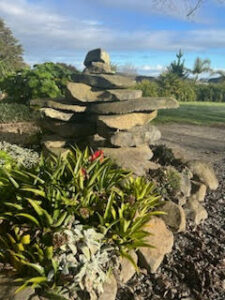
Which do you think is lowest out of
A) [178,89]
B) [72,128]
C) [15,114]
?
[178,89]

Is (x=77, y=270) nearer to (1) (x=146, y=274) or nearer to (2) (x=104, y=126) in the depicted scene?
(1) (x=146, y=274)

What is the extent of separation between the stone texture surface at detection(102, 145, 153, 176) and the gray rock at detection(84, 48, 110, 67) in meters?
4.11

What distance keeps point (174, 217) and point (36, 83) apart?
6516mm

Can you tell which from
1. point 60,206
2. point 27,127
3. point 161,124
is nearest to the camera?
point 60,206

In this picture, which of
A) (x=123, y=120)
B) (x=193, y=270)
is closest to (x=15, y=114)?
(x=123, y=120)

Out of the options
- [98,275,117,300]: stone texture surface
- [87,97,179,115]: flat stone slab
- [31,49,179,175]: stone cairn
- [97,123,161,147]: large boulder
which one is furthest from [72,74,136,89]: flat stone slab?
[98,275,117,300]: stone texture surface

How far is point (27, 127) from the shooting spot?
810 cm

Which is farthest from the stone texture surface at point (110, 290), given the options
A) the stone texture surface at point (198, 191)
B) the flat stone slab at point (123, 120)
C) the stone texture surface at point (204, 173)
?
the stone texture surface at point (204, 173)

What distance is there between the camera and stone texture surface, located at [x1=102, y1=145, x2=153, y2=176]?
193 inches

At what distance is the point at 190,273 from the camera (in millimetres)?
3535

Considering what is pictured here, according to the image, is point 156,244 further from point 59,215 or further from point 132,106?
point 132,106

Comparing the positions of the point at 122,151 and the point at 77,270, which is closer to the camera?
the point at 77,270

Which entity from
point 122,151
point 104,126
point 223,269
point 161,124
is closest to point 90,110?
point 104,126

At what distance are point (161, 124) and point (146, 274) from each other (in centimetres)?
887
